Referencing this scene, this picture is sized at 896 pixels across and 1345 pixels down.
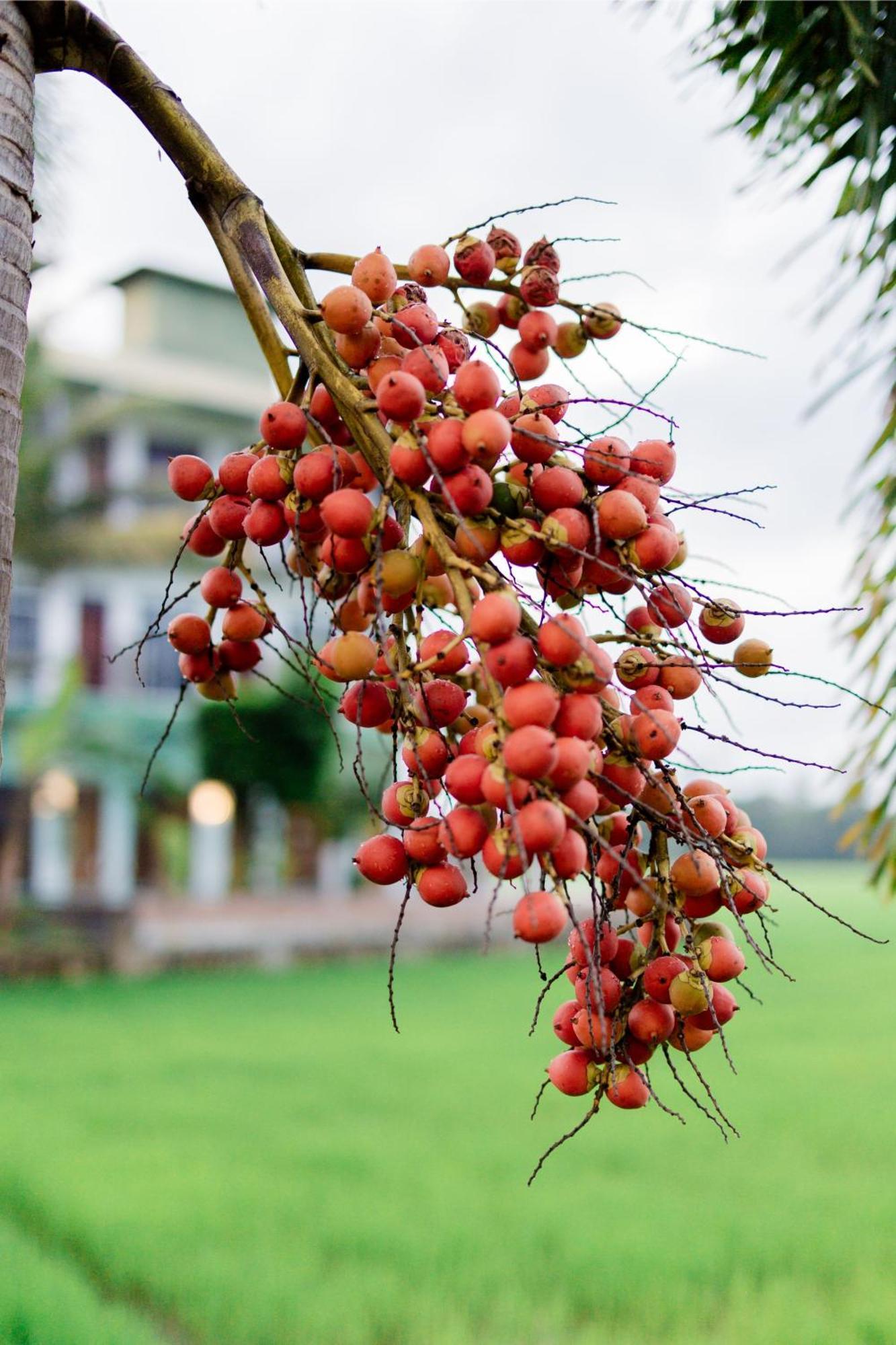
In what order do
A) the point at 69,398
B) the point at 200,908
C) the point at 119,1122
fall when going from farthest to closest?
1. the point at 69,398
2. the point at 200,908
3. the point at 119,1122

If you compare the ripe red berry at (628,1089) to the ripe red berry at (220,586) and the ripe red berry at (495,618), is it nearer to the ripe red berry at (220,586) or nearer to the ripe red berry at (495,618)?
the ripe red berry at (495,618)

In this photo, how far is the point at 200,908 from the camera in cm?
968

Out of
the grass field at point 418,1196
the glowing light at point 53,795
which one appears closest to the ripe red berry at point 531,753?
the grass field at point 418,1196

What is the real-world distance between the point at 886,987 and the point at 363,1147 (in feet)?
19.3

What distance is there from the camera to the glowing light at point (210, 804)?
1186cm

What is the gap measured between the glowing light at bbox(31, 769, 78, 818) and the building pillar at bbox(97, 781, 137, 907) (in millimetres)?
394

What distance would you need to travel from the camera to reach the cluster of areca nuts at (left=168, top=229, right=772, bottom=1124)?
0.48 meters

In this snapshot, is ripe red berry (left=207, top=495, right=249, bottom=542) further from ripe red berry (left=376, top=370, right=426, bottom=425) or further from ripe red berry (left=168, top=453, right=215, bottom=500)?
ripe red berry (left=376, top=370, right=426, bottom=425)

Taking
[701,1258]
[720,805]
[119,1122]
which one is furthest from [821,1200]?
[720,805]

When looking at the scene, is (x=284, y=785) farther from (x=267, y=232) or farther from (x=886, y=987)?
(x=267, y=232)

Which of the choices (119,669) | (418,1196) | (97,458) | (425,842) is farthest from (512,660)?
(119,669)

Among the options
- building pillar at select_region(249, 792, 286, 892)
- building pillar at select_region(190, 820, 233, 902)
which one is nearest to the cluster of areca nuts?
building pillar at select_region(249, 792, 286, 892)

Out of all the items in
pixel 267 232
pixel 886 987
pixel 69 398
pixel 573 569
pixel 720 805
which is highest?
pixel 69 398

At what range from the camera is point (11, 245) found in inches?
27.0
